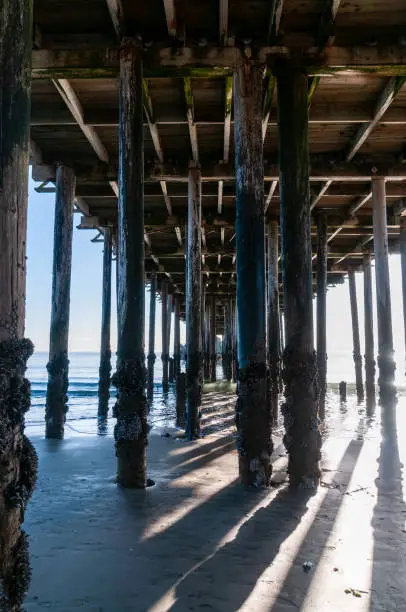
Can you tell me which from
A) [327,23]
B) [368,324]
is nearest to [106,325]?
[368,324]

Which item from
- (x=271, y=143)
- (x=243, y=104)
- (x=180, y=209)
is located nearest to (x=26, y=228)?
(x=243, y=104)

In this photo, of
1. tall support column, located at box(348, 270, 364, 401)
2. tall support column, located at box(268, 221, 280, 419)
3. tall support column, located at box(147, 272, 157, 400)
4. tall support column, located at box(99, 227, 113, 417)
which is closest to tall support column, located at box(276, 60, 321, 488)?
tall support column, located at box(268, 221, 280, 419)

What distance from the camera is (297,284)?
16.8ft

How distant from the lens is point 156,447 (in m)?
7.25

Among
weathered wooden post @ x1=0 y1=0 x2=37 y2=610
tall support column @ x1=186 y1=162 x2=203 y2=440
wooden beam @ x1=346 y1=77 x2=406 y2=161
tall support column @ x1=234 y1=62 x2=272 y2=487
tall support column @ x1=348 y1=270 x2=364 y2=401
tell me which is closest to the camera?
weathered wooden post @ x1=0 y1=0 x2=37 y2=610

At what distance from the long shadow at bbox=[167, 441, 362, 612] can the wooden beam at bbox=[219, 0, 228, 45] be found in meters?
5.17

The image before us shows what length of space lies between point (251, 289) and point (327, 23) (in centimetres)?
324

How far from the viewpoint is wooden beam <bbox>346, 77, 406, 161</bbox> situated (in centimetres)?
650

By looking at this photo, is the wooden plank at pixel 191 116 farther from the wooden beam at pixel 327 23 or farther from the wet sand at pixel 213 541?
the wet sand at pixel 213 541

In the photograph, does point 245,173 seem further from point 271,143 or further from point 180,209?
point 180,209

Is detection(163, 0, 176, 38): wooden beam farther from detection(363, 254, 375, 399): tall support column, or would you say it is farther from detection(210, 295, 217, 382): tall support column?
detection(210, 295, 217, 382): tall support column

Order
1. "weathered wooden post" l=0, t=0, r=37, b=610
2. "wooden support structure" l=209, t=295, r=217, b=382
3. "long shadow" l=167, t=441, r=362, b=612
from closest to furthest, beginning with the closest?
"weathered wooden post" l=0, t=0, r=37, b=610 → "long shadow" l=167, t=441, r=362, b=612 → "wooden support structure" l=209, t=295, r=217, b=382

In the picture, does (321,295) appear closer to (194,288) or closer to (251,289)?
(194,288)

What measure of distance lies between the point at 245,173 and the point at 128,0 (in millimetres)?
2489
